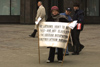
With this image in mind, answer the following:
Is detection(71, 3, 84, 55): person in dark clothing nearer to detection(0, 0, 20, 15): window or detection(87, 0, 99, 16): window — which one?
detection(87, 0, 99, 16): window

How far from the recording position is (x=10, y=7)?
98.7 ft

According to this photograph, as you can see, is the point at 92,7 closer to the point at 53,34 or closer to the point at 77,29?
the point at 77,29

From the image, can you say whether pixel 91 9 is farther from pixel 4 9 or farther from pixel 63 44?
pixel 63 44

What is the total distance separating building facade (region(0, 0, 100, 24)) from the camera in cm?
2864


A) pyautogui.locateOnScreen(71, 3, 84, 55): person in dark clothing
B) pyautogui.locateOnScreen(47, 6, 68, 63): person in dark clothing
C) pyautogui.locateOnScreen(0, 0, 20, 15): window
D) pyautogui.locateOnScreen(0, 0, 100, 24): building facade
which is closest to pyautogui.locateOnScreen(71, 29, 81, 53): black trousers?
pyautogui.locateOnScreen(71, 3, 84, 55): person in dark clothing

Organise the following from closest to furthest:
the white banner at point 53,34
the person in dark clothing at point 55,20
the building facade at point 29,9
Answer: the white banner at point 53,34
the person in dark clothing at point 55,20
the building facade at point 29,9

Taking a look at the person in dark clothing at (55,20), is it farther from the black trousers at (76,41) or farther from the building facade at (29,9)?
the building facade at (29,9)

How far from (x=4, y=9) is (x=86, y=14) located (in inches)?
286

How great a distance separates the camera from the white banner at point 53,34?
358 inches

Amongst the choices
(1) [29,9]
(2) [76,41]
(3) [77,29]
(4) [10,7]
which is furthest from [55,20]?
(4) [10,7]

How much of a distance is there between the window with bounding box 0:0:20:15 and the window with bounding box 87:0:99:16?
627cm

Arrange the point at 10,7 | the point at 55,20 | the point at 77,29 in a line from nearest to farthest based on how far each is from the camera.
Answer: the point at 55,20
the point at 77,29
the point at 10,7

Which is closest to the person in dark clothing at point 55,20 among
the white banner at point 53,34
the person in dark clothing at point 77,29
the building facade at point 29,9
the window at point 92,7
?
the white banner at point 53,34

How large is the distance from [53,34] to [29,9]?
19590 millimetres
